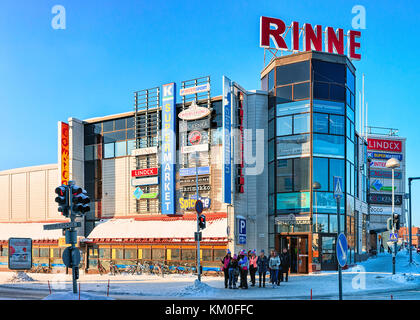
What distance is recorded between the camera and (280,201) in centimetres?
3061

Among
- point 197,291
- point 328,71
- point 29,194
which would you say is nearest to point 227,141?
point 328,71

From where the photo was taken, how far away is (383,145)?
7369 cm

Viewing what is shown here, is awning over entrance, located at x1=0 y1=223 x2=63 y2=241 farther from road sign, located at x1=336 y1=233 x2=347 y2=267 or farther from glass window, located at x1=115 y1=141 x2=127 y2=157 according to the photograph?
road sign, located at x1=336 y1=233 x2=347 y2=267

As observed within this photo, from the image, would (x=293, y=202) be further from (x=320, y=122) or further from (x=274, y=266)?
(x=274, y=266)

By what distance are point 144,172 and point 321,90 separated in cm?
1353

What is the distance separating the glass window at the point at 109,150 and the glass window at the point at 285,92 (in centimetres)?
1343

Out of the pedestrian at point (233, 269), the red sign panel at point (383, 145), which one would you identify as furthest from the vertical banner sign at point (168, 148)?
the red sign panel at point (383, 145)

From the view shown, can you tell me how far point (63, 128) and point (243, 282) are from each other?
21354 mm

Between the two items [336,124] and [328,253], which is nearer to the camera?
[328,253]

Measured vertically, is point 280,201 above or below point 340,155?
below

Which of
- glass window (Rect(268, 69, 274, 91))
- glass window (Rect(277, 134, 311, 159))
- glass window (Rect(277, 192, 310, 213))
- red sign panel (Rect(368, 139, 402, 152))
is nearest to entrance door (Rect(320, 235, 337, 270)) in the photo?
glass window (Rect(277, 192, 310, 213))
